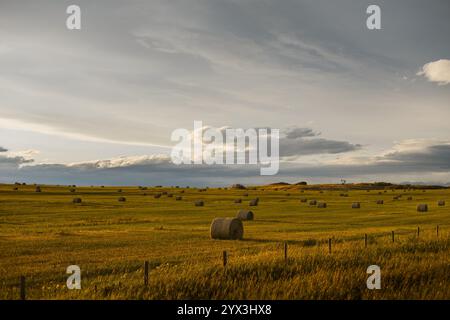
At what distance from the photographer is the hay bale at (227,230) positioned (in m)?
30.6

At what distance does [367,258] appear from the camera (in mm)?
17781

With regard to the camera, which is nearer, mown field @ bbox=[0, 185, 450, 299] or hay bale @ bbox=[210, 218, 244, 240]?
mown field @ bbox=[0, 185, 450, 299]

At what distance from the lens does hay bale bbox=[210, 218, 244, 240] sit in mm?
30578

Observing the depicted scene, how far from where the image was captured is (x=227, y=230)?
30.5m

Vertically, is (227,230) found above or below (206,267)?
below

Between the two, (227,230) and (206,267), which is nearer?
(206,267)

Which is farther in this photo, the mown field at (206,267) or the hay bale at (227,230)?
the hay bale at (227,230)
